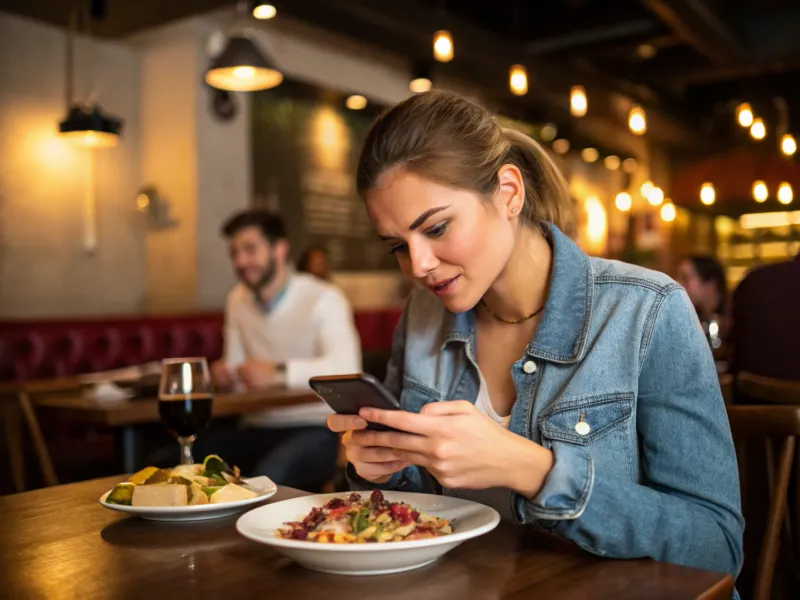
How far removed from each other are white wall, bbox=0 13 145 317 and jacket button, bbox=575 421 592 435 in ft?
17.3

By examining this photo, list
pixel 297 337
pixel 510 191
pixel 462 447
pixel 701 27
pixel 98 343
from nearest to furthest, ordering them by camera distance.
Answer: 1. pixel 462 447
2. pixel 510 191
3. pixel 297 337
4. pixel 98 343
5. pixel 701 27

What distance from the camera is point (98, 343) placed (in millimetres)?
4898

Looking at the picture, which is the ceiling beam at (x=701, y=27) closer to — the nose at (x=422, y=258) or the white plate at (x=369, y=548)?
the nose at (x=422, y=258)

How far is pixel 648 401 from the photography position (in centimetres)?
124

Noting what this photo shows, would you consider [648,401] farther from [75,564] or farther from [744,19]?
[744,19]

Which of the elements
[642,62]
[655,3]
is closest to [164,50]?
[655,3]

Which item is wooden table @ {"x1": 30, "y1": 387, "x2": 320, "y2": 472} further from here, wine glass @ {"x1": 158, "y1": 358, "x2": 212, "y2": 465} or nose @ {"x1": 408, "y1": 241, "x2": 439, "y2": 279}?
nose @ {"x1": 408, "y1": 241, "x2": 439, "y2": 279}

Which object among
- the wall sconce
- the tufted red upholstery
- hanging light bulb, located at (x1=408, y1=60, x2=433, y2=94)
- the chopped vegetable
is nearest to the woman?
the chopped vegetable

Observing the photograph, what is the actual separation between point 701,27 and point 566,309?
21.3 feet

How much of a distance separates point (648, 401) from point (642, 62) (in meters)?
9.07

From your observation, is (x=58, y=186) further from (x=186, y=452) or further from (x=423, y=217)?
(x=423, y=217)

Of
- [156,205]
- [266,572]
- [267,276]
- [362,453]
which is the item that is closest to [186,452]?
[362,453]

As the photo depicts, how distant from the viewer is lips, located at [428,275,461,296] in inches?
52.2

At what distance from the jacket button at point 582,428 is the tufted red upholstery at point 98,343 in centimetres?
302
